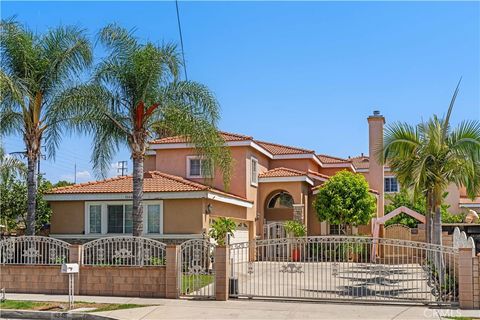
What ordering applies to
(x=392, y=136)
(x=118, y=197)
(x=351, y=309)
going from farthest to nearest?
(x=118, y=197), (x=392, y=136), (x=351, y=309)

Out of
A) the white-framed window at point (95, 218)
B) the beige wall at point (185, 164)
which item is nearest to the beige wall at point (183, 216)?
the white-framed window at point (95, 218)

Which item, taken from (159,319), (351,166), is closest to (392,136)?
(159,319)

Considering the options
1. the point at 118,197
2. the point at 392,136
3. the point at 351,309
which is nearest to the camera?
the point at 351,309

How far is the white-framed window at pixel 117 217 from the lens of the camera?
25094 millimetres

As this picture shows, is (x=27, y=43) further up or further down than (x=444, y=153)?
further up

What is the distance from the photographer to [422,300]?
15406 millimetres

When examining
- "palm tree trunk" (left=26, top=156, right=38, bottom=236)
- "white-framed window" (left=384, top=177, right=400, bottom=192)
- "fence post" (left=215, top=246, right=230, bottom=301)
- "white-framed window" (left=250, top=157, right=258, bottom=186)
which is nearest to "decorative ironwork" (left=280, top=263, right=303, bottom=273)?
"fence post" (left=215, top=246, right=230, bottom=301)

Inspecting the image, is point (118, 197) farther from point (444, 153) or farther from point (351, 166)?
point (351, 166)

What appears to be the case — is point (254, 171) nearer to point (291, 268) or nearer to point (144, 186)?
point (144, 186)

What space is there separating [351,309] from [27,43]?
1462cm

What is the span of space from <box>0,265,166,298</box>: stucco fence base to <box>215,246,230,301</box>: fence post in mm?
1577

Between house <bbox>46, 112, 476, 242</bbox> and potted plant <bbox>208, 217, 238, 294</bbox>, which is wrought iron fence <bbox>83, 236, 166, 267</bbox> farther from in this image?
potted plant <bbox>208, 217, 238, 294</bbox>

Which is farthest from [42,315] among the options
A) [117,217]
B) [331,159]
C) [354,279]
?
[331,159]

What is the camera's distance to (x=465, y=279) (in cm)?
1467
